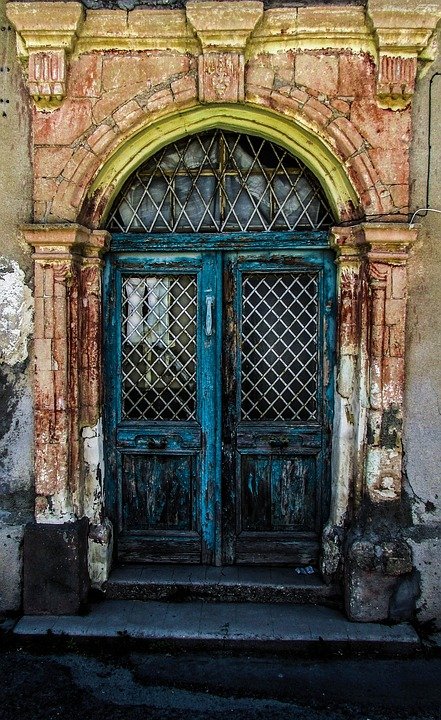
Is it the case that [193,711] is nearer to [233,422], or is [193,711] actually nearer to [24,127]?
[233,422]

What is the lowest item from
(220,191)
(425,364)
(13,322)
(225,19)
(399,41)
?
(425,364)

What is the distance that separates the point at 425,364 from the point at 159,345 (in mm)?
1917

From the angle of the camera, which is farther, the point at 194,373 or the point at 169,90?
the point at 194,373

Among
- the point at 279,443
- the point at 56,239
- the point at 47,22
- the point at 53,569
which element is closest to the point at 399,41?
the point at 47,22

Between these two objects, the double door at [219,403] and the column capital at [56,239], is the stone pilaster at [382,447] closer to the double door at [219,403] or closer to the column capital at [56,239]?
the double door at [219,403]

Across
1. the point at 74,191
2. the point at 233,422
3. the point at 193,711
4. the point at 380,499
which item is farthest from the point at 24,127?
the point at 193,711

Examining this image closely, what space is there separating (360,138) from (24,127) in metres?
2.31

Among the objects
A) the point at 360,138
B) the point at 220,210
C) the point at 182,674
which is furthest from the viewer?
the point at 220,210

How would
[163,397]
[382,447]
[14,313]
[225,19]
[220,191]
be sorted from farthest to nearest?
[163,397], [220,191], [14,313], [382,447], [225,19]

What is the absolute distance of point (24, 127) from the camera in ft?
12.9

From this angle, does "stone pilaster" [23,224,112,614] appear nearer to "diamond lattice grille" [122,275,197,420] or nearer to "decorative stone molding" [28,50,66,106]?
"diamond lattice grille" [122,275,197,420]

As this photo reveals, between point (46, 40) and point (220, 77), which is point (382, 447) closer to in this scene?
point (220, 77)

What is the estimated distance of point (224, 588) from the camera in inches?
160

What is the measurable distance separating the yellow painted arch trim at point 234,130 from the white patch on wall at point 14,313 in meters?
0.74
